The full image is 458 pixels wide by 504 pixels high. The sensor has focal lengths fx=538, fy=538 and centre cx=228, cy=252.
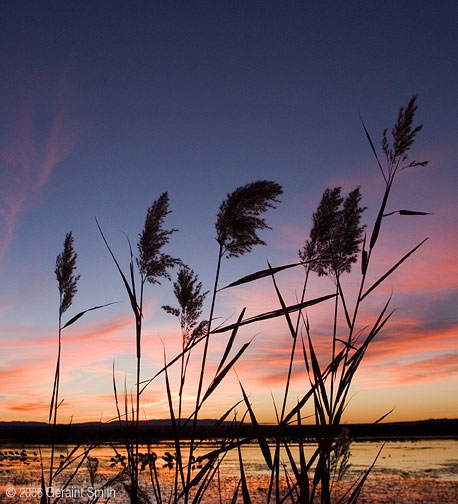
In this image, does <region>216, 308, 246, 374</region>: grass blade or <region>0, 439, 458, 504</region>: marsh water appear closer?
<region>216, 308, 246, 374</region>: grass blade

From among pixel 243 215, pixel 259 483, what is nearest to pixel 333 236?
pixel 243 215

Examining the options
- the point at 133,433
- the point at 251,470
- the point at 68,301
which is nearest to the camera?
the point at 133,433

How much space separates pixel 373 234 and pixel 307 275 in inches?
23.8

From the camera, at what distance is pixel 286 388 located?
291cm

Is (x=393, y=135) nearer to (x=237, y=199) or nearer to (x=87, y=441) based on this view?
(x=237, y=199)

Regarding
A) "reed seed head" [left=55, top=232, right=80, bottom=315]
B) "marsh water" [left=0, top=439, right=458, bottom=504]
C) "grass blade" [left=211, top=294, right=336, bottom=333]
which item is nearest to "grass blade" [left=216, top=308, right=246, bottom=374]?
"grass blade" [left=211, top=294, right=336, bottom=333]

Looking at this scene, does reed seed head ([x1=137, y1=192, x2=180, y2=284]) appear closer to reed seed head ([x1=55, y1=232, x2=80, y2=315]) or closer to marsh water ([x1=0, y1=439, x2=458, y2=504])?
reed seed head ([x1=55, y1=232, x2=80, y2=315])

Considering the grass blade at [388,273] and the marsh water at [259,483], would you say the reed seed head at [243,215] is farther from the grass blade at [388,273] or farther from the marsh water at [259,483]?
the marsh water at [259,483]

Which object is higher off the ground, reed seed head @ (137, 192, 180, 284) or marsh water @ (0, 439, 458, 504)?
reed seed head @ (137, 192, 180, 284)

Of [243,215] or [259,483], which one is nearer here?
[243,215]

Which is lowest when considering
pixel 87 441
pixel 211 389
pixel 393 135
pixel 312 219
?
pixel 87 441

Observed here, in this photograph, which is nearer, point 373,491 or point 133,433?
point 133,433

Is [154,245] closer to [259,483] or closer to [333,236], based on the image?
[333,236]

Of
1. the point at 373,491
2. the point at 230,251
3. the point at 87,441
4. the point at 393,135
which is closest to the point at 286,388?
the point at 230,251
